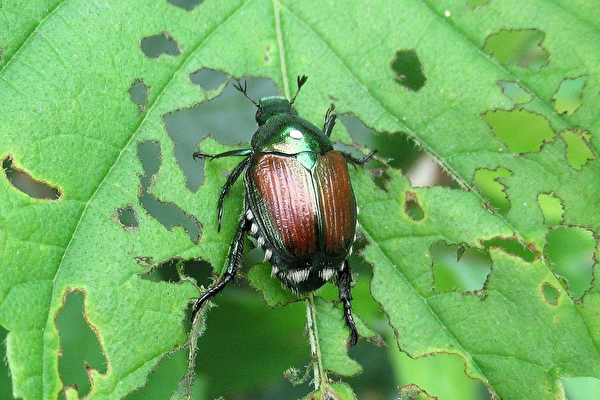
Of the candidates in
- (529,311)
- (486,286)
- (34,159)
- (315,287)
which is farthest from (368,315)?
(34,159)

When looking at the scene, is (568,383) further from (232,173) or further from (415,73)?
(232,173)

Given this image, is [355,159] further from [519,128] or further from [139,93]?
[139,93]

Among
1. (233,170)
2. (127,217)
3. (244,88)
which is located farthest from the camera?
(244,88)

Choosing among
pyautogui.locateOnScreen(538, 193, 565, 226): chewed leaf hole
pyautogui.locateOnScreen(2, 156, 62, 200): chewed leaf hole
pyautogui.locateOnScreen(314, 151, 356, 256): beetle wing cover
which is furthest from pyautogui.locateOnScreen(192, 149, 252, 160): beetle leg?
pyautogui.locateOnScreen(538, 193, 565, 226): chewed leaf hole

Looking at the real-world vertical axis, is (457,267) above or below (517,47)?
below

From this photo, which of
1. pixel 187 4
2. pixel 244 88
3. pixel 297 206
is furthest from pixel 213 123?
pixel 297 206
